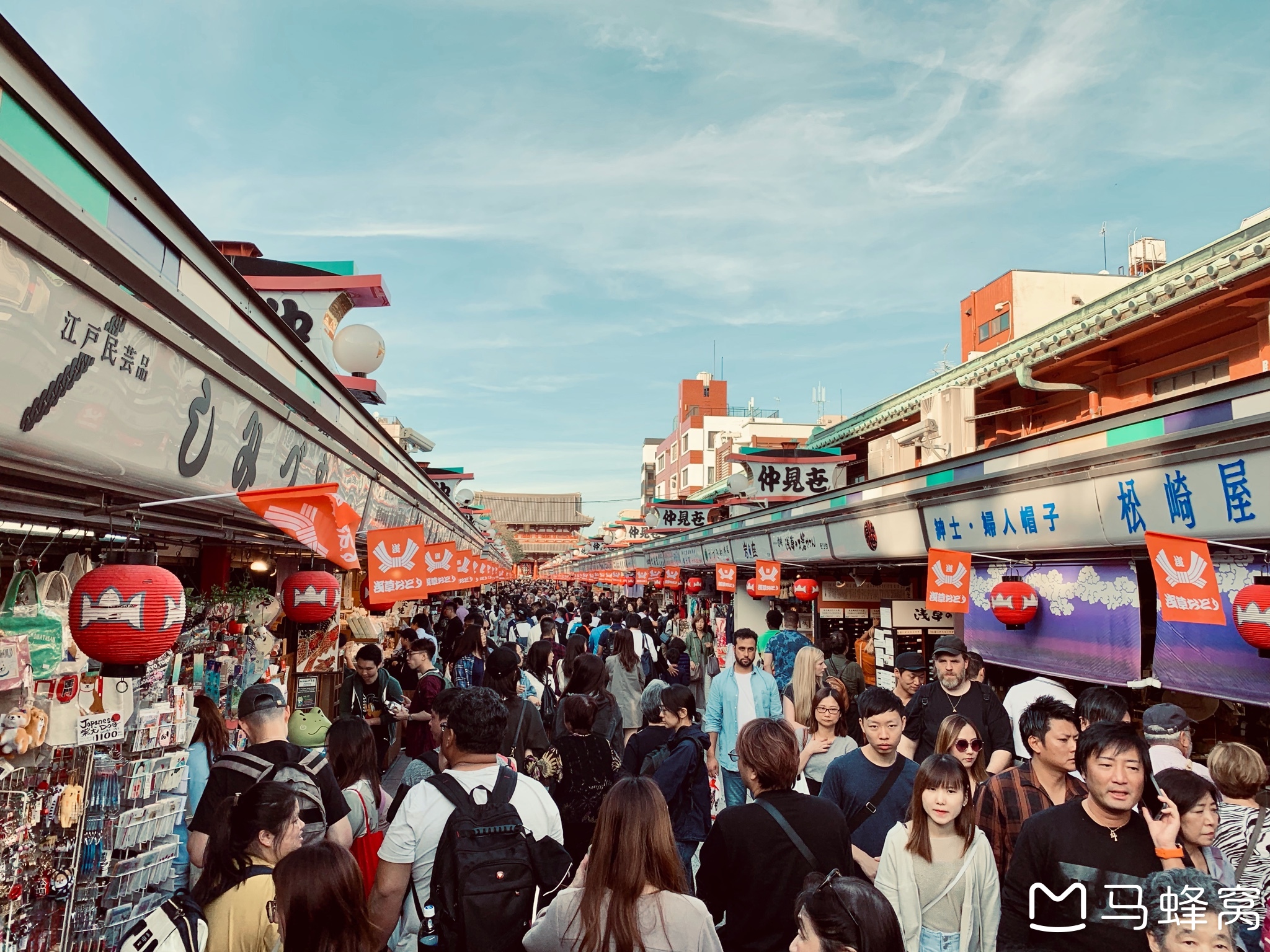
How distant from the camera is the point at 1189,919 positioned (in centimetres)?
276

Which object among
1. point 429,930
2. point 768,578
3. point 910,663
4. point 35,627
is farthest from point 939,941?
point 768,578

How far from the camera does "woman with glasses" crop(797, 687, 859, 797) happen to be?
18.9 ft

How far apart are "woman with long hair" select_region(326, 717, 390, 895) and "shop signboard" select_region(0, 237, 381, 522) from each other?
159cm

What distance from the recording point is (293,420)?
230 inches

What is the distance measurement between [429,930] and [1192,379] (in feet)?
38.7

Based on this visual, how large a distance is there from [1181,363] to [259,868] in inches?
481

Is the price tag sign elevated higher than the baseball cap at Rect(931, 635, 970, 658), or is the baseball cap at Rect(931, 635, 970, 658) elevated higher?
the baseball cap at Rect(931, 635, 970, 658)

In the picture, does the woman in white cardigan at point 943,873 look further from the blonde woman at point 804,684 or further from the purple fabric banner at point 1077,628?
the purple fabric banner at point 1077,628

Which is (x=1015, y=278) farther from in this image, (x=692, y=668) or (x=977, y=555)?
(x=977, y=555)

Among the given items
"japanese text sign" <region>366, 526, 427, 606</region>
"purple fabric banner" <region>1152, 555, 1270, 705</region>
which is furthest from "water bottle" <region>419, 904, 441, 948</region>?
"purple fabric banner" <region>1152, 555, 1270, 705</region>

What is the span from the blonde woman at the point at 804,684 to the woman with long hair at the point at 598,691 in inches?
59.3

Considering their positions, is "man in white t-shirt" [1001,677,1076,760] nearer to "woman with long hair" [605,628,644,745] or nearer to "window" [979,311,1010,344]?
"woman with long hair" [605,628,644,745]

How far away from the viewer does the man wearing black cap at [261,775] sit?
4.03 metres

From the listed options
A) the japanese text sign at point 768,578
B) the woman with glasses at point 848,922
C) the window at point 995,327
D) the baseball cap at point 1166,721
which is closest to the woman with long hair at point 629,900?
the woman with glasses at point 848,922
